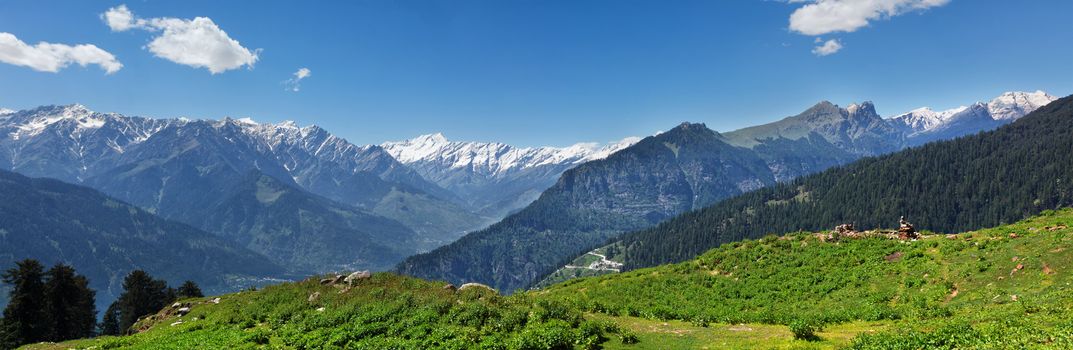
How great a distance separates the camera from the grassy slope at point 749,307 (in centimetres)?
2580

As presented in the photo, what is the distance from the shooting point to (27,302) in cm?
6812

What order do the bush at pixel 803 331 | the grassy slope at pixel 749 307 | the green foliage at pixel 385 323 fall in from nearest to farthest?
the grassy slope at pixel 749 307 < the bush at pixel 803 331 < the green foliage at pixel 385 323

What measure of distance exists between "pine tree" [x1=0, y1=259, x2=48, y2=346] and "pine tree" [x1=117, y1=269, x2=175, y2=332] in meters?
28.0

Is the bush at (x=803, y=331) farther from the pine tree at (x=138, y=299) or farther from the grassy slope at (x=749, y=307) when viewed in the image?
the pine tree at (x=138, y=299)

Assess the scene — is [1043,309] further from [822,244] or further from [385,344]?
[385,344]

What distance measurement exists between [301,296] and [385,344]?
17521 millimetres

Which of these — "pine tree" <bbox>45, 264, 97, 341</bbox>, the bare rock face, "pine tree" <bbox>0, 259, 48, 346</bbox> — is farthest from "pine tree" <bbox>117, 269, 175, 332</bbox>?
the bare rock face

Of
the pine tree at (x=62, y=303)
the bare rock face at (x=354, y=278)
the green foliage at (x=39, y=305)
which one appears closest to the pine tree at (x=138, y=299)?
the pine tree at (x=62, y=303)

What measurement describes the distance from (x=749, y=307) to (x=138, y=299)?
10857 cm

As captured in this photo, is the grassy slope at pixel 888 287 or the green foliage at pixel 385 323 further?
the green foliage at pixel 385 323

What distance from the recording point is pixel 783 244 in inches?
2195

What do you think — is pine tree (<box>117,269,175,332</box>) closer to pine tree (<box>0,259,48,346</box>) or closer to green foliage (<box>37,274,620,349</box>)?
pine tree (<box>0,259,48,346</box>)

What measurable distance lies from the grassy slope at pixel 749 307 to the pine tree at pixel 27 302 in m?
38.6

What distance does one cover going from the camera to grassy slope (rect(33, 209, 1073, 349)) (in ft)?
84.6
